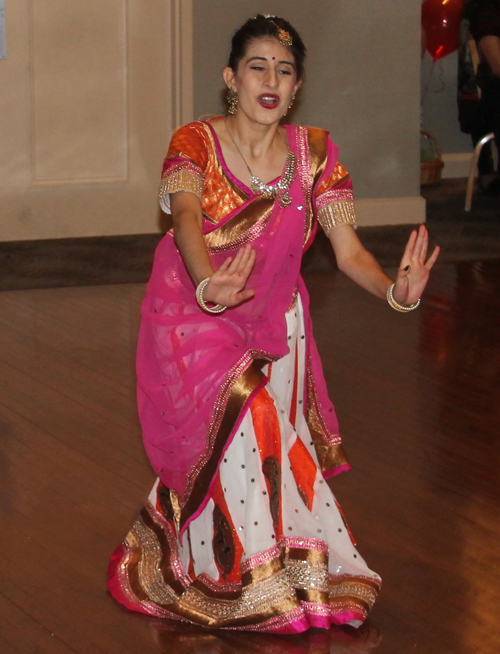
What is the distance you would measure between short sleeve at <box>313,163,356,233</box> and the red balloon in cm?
531

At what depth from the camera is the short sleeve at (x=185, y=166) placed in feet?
7.61

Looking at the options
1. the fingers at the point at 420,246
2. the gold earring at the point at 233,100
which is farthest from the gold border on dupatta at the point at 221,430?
the gold earring at the point at 233,100

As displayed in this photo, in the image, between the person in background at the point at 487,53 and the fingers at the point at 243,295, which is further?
the person in background at the point at 487,53

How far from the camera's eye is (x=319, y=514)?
2.38m

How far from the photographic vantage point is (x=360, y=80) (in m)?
6.09

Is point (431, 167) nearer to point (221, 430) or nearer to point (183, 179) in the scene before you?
point (183, 179)

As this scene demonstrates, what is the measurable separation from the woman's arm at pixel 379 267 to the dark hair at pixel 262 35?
40 cm

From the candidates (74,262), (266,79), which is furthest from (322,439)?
(74,262)

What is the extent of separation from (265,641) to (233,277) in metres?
0.81

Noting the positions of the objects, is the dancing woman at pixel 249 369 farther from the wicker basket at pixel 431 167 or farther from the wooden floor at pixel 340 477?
the wicker basket at pixel 431 167

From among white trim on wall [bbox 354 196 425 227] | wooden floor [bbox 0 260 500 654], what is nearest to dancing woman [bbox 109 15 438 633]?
wooden floor [bbox 0 260 500 654]

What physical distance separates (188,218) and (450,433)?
5.44 ft

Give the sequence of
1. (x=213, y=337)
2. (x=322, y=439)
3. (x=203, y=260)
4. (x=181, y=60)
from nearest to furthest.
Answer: (x=203, y=260) < (x=213, y=337) < (x=322, y=439) < (x=181, y=60)

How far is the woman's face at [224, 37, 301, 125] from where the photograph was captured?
2.36 metres
